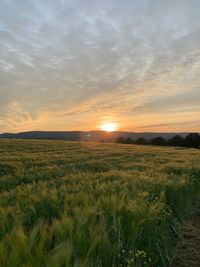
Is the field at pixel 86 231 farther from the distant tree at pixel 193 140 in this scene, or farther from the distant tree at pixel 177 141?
the distant tree at pixel 177 141

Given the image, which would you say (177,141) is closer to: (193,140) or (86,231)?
(193,140)

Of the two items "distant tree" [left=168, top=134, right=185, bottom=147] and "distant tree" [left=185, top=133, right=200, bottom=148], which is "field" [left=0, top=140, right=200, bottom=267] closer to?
"distant tree" [left=185, top=133, right=200, bottom=148]

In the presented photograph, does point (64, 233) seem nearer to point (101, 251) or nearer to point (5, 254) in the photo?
point (101, 251)

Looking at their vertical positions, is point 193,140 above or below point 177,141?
above

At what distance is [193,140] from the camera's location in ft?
283

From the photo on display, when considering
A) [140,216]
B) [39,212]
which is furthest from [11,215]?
[140,216]

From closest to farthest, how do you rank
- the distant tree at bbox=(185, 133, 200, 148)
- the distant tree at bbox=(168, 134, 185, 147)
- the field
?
the field, the distant tree at bbox=(185, 133, 200, 148), the distant tree at bbox=(168, 134, 185, 147)

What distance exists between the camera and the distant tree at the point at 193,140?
279 feet

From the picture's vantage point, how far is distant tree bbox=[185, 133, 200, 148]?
279ft

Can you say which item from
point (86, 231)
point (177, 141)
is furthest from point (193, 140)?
point (86, 231)

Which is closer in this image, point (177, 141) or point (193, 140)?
point (193, 140)

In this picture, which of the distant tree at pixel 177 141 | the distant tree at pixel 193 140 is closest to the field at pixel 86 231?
the distant tree at pixel 193 140

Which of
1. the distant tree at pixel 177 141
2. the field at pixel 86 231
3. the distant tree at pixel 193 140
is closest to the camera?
the field at pixel 86 231

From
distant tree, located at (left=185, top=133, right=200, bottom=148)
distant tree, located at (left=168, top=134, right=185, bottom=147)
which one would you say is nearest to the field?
distant tree, located at (left=185, top=133, right=200, bottom=148)
